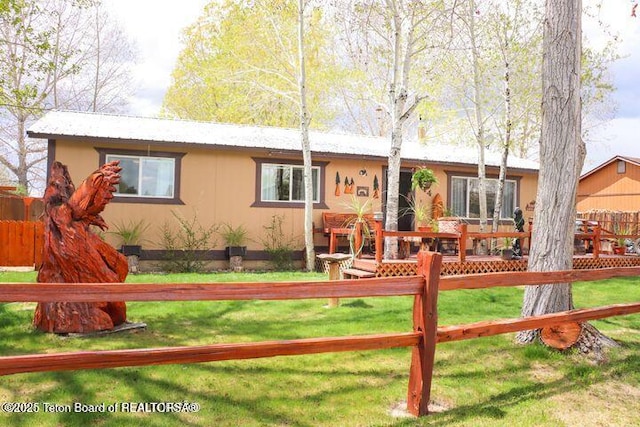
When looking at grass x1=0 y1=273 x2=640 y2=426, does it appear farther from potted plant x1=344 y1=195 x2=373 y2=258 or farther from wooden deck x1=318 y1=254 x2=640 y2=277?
potted plant x1=344 y1=195 x2=373 y2=258

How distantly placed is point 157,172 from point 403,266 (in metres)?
6.64

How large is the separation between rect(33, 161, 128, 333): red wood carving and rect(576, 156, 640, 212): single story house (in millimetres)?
26417

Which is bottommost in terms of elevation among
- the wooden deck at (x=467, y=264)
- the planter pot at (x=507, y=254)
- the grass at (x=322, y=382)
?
the grass at (x=322, y=382)

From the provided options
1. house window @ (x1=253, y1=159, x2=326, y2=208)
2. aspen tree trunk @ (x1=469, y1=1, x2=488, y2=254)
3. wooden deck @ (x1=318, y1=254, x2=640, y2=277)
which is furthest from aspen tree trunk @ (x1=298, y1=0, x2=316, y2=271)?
aspen tree trunk @ (x1=469, y1=1, x2=488, y2=254)

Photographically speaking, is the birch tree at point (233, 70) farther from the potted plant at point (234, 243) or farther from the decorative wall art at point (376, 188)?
the potted plant at point (234, 243)

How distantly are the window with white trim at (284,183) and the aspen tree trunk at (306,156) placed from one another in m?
0.76

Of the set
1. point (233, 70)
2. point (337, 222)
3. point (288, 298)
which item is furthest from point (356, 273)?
point (233, 70)

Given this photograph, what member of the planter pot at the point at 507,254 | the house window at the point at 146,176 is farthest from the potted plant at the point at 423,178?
the house window at the point at 146,176

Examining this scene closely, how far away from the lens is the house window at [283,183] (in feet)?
43.6

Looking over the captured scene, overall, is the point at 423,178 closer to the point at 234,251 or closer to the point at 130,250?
the point at 234,251

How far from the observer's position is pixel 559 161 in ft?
18.5

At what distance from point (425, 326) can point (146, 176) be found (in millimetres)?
10215

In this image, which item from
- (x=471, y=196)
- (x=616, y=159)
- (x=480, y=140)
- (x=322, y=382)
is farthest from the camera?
(x=616, y=159)

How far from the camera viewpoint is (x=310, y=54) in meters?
24.1
